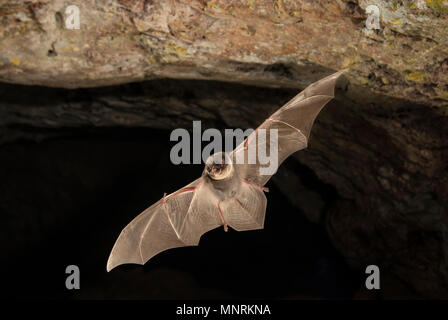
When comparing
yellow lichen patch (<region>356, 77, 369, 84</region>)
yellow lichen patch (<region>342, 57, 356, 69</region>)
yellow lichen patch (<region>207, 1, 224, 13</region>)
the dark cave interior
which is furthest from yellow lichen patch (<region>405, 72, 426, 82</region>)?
the dark cave interior

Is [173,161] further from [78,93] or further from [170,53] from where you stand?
[170,53]

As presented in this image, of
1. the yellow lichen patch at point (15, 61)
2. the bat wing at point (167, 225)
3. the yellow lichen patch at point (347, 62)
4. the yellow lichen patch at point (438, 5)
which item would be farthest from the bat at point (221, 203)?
the yellow lichen patch at point (15, 61)

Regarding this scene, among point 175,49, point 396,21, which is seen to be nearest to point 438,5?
point 396,21

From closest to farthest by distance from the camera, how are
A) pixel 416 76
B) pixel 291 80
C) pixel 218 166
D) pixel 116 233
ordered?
1. pixel 218 166
2. pixel 416 76
3. pixel 291 80
4. pixel 116 233

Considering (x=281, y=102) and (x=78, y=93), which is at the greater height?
(x=78, y=93)

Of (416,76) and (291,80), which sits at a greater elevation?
(291,80)

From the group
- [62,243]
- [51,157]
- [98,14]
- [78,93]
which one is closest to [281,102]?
[98,14]

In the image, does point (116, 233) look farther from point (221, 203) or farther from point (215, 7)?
point (215, 7)
